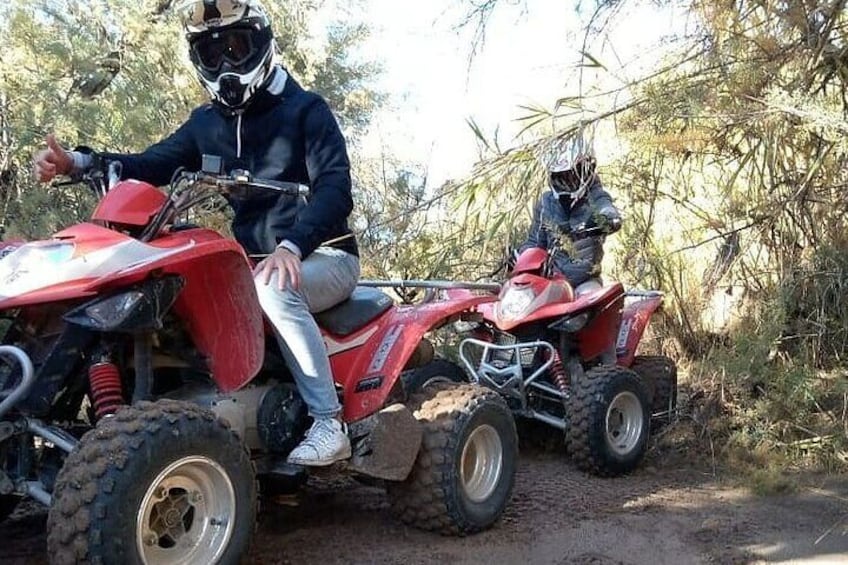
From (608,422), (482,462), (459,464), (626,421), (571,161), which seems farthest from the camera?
(626,421)

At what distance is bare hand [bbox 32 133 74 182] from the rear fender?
133 cm

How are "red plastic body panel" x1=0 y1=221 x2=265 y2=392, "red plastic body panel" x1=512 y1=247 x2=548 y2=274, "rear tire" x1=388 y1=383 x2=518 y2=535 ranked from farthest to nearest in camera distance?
"red plastic body panel" x1=512 y1=247 x2=548 y2=274, "rear tire" x1=388 y1=383 x2=518 y2=535, "red plastic body panel" x1=0 y1=221 x2=265 y2=392

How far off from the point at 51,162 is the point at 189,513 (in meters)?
1.44

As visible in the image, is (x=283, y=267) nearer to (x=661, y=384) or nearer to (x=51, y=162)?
(x=51, y=162)

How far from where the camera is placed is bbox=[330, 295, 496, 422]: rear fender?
406 cm

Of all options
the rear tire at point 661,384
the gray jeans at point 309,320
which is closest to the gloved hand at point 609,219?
the rear tire at point 661,384

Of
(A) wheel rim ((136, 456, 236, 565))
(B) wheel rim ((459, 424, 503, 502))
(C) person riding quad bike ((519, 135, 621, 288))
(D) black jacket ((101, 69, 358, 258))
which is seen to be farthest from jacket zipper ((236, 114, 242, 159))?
(C) person riding quad bike ((519, 135, 621, 288))

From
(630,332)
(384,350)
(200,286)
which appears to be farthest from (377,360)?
(630,332)

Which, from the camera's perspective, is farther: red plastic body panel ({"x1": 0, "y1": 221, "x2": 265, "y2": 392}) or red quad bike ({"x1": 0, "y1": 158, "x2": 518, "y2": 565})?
red plastic body panel ({"x1": 0, "y1": 221, "x2": 265, "y2": 392})

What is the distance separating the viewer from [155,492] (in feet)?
9.55

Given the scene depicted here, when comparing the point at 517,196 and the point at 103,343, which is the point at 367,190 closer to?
the point at 517,196

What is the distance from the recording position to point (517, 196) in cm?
472

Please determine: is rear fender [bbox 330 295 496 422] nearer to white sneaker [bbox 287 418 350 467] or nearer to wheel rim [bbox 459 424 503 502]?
white sneaker [bbox 287 418 350 467]

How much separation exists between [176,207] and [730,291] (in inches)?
186
